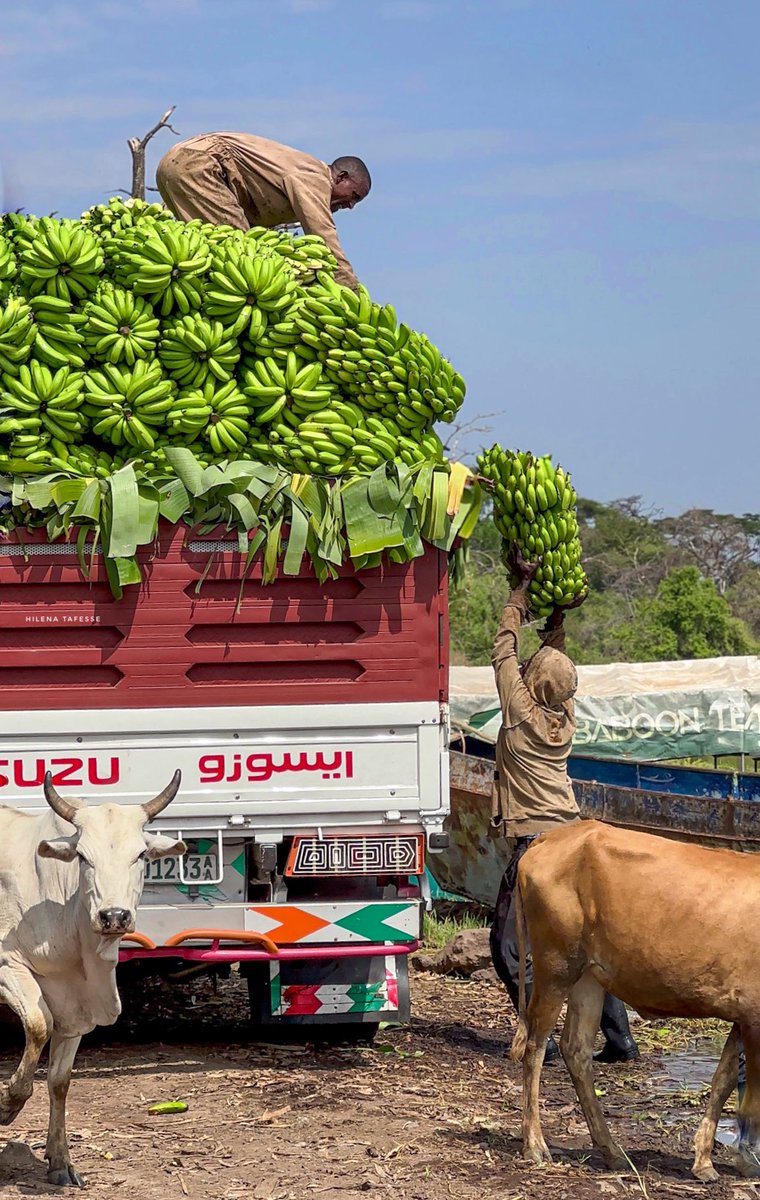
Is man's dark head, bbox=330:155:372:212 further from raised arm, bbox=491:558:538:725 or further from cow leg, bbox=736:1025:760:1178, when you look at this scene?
cow leg, bbox=736:1025:760:1178

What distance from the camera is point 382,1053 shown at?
7.46 m

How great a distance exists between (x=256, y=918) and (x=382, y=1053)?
115cm

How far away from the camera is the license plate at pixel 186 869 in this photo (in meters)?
6.86

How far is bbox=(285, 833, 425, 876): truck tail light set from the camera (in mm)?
6867

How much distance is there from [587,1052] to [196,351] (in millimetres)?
3452

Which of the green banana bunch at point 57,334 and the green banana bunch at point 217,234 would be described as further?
the green banana bunch at point 217,234

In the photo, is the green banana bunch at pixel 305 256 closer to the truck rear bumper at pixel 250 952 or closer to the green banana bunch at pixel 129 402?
the green banana bunch at pixel 129 402

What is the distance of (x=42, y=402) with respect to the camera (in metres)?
6.73

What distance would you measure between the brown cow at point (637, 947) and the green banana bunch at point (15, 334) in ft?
10.3

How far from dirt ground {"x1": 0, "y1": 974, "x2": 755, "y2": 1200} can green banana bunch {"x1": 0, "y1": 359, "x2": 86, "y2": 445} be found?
2.90m

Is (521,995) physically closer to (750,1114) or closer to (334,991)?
(750,1114)

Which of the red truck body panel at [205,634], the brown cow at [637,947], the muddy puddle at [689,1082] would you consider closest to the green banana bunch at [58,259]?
the red truck body panel at [205,634]

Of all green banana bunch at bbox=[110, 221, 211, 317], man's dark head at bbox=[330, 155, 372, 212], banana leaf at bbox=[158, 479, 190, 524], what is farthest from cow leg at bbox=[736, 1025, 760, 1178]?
man's dark head at bbox=[330, 155, 372, 212]

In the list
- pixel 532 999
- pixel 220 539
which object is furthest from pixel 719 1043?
pixel 220 539
